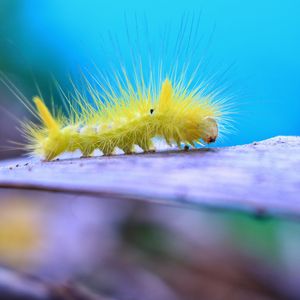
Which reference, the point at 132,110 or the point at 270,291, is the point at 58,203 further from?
the point at 270,291

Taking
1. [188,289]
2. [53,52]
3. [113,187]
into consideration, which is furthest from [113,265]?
[53,52]

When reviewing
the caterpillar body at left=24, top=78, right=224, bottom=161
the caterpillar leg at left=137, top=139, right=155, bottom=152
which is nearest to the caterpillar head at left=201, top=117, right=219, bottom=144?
the caterpillar body at left=24, top=78, right=224, bottom=161

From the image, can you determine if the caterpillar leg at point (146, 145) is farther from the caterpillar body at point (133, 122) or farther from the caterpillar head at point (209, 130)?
the caterpillar head at point (209, 130)

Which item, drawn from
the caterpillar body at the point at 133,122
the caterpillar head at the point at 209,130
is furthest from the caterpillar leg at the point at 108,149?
the caterpillar head at the point at 209,130

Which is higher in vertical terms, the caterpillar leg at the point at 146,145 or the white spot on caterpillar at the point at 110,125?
the white spot on caterpillar at the point at 110,125

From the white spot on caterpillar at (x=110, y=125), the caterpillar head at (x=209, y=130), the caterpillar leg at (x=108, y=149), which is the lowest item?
the caterpillar leg at (x=108, y=149)

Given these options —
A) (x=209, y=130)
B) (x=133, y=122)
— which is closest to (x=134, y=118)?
(x=133, y=122)

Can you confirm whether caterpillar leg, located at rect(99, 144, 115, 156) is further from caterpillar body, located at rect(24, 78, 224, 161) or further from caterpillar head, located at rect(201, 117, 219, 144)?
caterpillar head, located at rect(201, 117, 219, 144)
